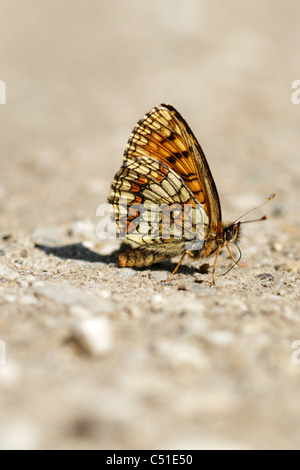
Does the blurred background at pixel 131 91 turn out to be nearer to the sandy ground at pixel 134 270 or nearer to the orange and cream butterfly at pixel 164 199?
the sandy ground at pixel 134 270

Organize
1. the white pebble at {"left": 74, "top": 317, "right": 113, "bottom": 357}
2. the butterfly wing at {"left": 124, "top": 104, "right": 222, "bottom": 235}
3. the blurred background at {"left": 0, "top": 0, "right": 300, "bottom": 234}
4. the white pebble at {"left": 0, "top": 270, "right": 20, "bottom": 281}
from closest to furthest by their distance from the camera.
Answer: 1. the white pebble at {"left": 74, "top": 317, "right": 113, "bottom": 357}
2. the white pebble at {"left": 0, "top": 270, "right": 20, "bottom": 281}
3. the butterfly wing at {"left": 124, "top": 104, "right": 222, "bottom": 235}
4. the blurred background at {"left": 0, "top": 0, "right": 300, "bottom": 234}

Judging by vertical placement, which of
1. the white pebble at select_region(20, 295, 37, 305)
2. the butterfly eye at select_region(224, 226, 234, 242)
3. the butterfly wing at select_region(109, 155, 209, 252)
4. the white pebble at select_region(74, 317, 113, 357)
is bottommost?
the white pebble at select_region(74, 317, 113, 357)

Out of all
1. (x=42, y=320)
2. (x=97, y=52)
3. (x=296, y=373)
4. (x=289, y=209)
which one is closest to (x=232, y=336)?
(x=296, y=373)

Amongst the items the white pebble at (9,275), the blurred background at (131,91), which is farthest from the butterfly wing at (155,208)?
the blurred background at (131,91)

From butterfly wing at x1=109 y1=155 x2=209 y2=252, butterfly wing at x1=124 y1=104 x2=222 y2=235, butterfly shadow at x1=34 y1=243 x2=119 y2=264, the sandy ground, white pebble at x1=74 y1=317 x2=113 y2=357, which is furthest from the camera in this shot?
butterfly shadow at x1=34 y1=243 x2=119 y2=264

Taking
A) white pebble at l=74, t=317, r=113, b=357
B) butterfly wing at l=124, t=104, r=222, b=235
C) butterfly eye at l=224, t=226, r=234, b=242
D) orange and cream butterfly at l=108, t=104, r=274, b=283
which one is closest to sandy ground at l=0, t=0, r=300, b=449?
white pebble at l=74, t=317, r=113, b=357

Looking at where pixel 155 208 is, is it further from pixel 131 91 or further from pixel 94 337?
pixel 131 91

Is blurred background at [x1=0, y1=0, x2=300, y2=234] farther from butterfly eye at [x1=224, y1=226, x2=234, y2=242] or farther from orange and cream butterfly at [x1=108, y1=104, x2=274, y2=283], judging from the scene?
butterfly eye at [x1=224, y1=226, x2=234, y2=242]

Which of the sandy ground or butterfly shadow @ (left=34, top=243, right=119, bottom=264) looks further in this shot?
butterfly shadow @ (left=34, top=243, right=119, bottom=264)
